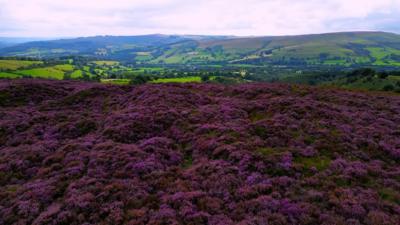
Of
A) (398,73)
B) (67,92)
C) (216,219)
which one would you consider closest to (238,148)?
(216,219)

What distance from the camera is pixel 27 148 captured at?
21344 mm

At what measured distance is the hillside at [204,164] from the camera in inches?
488

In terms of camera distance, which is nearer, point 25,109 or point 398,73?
point 25,109

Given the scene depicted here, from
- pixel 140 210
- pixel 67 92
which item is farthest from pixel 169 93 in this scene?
pixel 140 210

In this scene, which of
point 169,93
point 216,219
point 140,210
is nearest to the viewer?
point 216,219

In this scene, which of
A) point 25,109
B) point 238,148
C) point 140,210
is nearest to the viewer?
point 140,210

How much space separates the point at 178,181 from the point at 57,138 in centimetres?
1445

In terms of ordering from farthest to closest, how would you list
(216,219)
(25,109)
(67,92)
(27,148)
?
(67,92) → (25,109) → (27,148) → (216,219)

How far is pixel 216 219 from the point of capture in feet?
38.3

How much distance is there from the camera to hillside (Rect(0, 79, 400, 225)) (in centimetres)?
1239

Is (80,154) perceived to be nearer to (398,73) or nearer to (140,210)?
(140,210)

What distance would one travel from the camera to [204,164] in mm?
17250

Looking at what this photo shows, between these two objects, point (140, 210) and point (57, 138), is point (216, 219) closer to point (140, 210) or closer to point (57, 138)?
point (140, 210)

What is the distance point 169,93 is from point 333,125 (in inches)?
801
